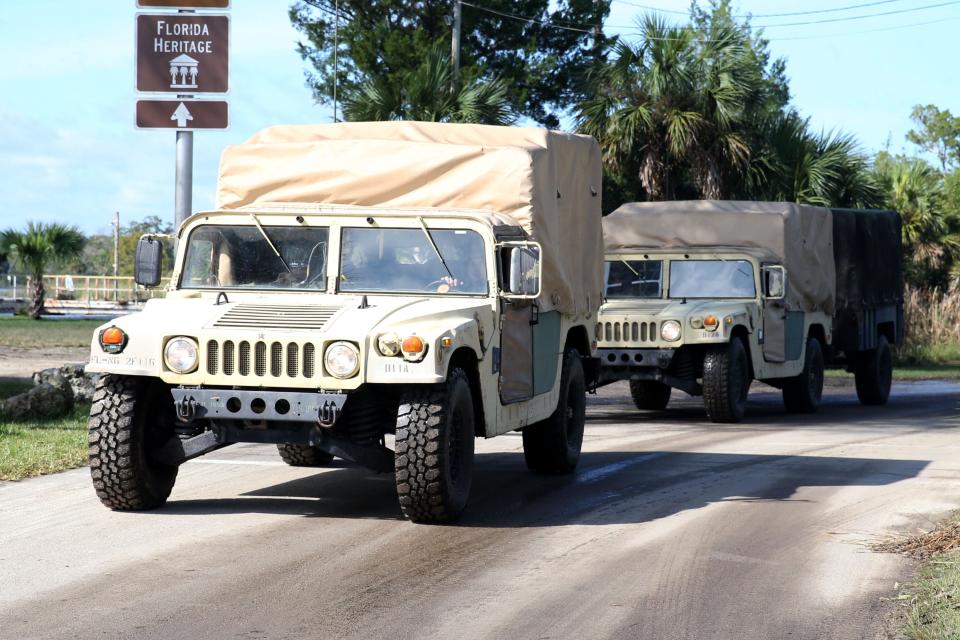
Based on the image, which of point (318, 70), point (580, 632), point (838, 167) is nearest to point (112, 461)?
point (580, 632)

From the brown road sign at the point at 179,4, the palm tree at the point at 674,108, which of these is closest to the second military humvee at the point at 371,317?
the brown road sign at the point at 179,4

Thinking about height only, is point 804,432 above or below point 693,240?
below

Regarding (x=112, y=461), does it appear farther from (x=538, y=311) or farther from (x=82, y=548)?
(x=538, y=311)

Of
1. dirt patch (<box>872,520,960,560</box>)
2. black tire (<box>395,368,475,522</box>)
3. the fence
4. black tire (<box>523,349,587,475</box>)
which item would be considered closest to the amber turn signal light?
black tire (<box>395,368,475,522</box>)

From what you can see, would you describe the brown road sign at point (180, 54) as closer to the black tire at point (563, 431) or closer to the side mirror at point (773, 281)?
the black tire at point (563, 431)

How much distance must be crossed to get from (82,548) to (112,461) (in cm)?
91

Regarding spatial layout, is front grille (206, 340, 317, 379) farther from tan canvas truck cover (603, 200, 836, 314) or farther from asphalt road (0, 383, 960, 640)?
tan canvas truck cover (603, 200, 836, 314)

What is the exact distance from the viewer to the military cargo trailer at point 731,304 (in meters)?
16.5

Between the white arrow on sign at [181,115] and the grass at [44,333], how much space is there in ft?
59.5

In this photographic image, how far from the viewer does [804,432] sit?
15.7 metres

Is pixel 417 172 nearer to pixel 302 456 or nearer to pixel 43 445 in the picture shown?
pixel 302 456

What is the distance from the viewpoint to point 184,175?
38.8 feet

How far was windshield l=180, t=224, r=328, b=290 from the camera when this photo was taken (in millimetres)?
9367

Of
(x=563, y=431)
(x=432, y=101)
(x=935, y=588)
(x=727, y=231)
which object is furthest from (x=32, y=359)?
(x=935, y=588)
